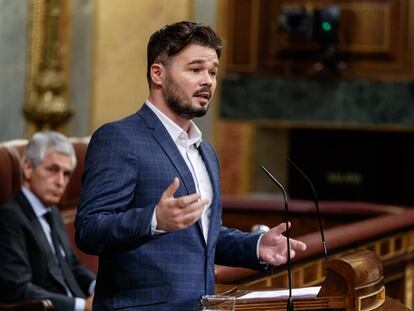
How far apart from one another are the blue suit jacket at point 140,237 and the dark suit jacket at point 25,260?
1489mm

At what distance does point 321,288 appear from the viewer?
2.55 meters

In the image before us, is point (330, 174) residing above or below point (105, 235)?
below

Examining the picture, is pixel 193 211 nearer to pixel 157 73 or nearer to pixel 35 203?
pixel 157 73

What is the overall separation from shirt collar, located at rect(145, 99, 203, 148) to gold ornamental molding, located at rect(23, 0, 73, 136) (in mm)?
6208

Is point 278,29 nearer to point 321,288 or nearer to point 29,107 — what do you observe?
point 29,107

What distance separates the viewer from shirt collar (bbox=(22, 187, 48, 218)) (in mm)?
4207

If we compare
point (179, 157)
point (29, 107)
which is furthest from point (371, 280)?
point (29, 107)

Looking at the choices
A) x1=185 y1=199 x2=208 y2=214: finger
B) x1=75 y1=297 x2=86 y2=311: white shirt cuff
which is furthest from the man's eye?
x1=185 y1=199 x2=208 y2=214: finger

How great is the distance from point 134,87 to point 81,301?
4.98m

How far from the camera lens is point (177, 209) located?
2.29 metres

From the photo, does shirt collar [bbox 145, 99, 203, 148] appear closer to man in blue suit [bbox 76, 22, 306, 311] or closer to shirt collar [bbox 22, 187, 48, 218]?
man in blue suit [bbox 76, 22, 306, 311]

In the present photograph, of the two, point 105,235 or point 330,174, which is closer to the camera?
point 105,235

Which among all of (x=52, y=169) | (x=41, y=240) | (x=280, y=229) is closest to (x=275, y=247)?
(x=280, y=229)

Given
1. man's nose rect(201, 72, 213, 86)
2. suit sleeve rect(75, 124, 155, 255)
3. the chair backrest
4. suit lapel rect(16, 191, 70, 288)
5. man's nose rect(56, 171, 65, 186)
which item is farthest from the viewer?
the chair backrest
